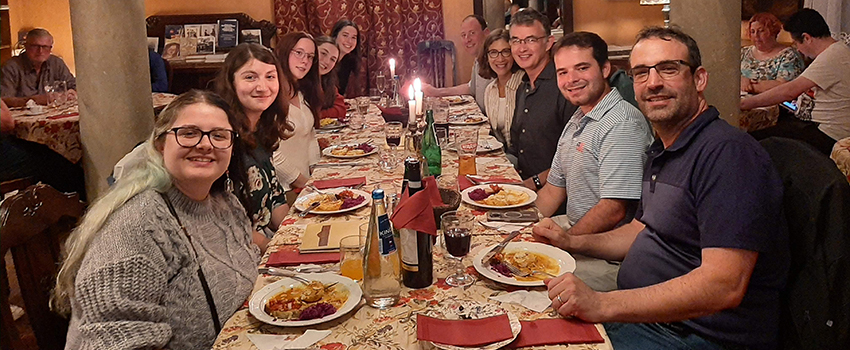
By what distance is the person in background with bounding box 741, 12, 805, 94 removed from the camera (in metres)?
5.26

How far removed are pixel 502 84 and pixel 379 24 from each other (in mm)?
3743

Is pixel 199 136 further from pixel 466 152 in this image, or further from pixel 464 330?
pixel 466 152

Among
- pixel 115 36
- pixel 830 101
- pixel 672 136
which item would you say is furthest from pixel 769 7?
pixel 115 36

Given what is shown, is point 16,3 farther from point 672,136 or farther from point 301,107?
point 672,136

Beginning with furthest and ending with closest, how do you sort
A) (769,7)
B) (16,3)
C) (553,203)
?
(16,3) < (769,7) < (553,203)

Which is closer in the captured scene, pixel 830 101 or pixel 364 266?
pixel 364 266

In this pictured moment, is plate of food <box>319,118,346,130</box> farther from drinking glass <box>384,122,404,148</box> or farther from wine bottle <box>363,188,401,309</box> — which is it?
wine bottle <box>363,188,401,309</box>

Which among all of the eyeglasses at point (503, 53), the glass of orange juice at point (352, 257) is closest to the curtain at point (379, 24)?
the eyeglasses at point (503, 53)

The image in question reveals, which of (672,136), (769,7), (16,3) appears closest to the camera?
(672,136)

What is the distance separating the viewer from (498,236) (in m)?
1.98

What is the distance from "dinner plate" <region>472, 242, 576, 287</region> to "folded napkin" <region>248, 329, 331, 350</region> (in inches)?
17.3

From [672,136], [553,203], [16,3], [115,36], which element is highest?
[16,3]

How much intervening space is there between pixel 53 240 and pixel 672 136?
171 centimetres

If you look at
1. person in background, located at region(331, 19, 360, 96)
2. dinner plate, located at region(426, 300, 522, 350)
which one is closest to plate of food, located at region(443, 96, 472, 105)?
person in background, located at region(331, 19, 360, 96)
